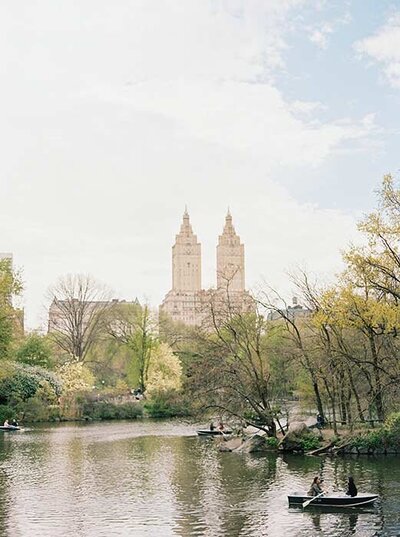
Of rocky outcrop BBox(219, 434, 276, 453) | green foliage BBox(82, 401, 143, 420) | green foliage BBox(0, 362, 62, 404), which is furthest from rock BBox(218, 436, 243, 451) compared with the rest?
green foliage BBox(82, 401, 143, 420)

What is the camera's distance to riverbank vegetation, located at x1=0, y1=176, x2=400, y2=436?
3209 centimetres

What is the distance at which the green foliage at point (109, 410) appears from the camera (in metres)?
58.9

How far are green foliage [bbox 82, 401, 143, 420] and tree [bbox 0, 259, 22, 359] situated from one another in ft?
44.0

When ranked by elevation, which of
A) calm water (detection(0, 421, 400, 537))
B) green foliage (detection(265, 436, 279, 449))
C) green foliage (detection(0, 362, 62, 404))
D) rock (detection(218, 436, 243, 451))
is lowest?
calm water (detection(0, 421, 400, 537))

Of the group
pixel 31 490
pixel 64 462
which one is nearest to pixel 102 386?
pixel 64 462

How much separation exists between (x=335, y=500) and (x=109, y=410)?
40.4 metres

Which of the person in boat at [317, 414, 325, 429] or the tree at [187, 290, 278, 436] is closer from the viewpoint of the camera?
the tree at [187, 290, 278, 436]

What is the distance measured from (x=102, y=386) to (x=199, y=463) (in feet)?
142

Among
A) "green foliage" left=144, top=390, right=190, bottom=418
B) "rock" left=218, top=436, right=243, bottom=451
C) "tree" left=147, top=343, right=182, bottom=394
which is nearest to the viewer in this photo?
"rock" left=218, top=436, right=243, bottom=451

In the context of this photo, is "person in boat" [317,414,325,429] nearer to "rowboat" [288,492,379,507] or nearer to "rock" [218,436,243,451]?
"rock" [218,436,243,451]

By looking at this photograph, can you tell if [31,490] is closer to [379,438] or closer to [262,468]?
[262,468]

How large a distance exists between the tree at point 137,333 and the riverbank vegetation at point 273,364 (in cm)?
531

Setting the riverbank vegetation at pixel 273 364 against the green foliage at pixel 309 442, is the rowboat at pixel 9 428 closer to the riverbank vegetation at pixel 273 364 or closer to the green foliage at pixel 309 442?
the riverbank vegetation at pixel 273 364

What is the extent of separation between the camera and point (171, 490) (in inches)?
966
